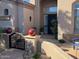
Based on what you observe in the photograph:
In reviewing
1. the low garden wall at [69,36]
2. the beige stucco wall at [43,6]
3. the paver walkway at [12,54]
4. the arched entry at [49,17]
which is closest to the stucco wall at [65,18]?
the low garden wall at [69,36]

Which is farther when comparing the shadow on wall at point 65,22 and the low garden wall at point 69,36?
the shadow on wall at point 65,22

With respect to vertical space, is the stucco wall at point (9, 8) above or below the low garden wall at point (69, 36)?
above

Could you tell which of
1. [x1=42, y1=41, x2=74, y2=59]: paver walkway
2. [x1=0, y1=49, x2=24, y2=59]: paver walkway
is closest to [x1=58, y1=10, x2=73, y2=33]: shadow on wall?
[x1=42, y1=41, x2=74, y2=59]: paver walkway

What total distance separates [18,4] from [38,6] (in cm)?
350

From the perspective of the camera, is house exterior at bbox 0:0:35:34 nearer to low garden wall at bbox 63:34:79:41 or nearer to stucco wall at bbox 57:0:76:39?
stucco wall at bbox 57:0:76:39

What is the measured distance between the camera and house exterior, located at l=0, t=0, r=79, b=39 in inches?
855

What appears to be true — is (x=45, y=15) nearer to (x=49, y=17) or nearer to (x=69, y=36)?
(x=49, y=17)

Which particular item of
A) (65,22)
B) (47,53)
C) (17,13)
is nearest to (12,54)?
(47,53)

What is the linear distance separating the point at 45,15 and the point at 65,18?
680 cm

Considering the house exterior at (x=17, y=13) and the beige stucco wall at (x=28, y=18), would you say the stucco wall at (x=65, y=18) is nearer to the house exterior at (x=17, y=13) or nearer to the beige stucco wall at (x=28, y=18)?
the house exterior at (x=17, y=13)

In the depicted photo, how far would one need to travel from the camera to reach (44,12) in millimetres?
28188

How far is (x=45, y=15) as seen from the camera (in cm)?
2831

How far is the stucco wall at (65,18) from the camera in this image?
21578 millimetres

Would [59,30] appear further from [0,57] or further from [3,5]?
[0,57]
